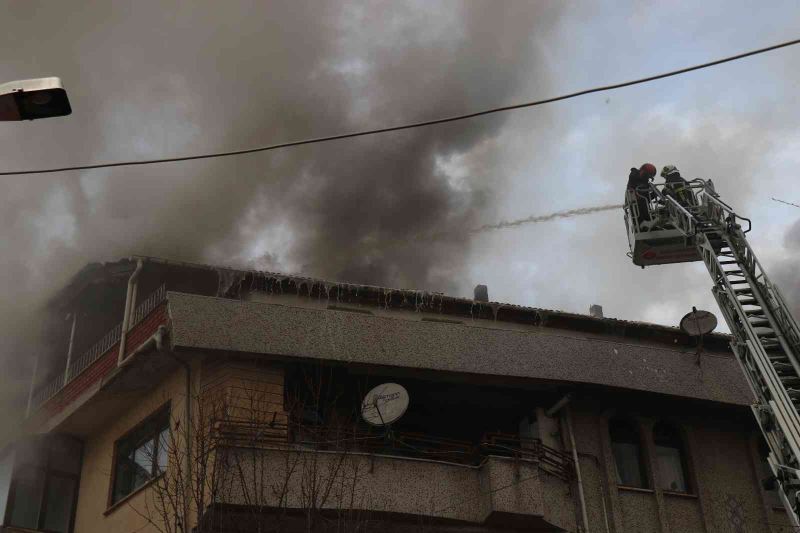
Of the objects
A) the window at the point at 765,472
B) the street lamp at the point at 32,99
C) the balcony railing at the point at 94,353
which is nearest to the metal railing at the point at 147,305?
the balcony railing at the point at 94,353

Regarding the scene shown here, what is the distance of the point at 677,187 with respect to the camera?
17078 millimetres

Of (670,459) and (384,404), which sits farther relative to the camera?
(670,459)

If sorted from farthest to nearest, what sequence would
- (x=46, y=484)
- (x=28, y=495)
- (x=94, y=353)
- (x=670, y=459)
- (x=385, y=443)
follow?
(x=94, y=353)
(x=46, y=484)
(x=28, y=495)
(x=670, y=459)
(x=385, y=443)

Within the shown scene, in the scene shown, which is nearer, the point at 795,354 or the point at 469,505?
the point at 795,354

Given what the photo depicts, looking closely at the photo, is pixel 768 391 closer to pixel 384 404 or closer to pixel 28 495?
pixel 384 404

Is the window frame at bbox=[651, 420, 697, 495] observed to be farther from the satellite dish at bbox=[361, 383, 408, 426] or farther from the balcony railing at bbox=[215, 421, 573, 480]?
the satellite dish at bbox=[361, 383, 408, 426]

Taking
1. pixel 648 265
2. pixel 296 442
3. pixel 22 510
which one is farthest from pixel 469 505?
pixel 22 510

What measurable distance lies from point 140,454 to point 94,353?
3.26 m

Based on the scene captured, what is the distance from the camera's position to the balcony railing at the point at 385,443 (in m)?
15.2

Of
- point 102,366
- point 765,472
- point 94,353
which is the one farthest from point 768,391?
point 94,353

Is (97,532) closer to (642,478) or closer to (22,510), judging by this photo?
(22,510)

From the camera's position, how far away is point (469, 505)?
52.2 ft

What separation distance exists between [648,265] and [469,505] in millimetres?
5091

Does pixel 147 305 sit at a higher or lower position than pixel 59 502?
higher
